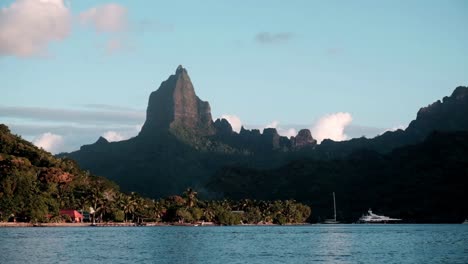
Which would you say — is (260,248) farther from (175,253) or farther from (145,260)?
(145,260)

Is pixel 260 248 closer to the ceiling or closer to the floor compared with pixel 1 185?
closer to the floor

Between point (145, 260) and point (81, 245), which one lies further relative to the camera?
point (81, 245)

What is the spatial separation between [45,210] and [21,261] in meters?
118

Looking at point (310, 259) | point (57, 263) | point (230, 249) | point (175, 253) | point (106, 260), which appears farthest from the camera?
point (230, 249)

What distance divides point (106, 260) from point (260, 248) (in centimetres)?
3538

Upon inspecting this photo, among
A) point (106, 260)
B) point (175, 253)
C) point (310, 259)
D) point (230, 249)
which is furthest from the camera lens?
point (230, 249)

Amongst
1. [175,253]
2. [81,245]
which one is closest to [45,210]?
[81,245]

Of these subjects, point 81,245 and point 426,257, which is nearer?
point 426,257

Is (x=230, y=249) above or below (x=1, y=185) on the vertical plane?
below

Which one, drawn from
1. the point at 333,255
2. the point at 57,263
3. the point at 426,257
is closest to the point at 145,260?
the point at 57,263

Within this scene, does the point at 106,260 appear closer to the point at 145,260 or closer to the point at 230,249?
the point at 145,260

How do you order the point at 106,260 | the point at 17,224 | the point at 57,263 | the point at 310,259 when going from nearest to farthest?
the point at 57,263 < the point at 106,260 < the point at 310,259 < the point at 17,224

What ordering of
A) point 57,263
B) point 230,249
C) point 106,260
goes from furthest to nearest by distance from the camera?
point 230,249 < point 106,260 < point 57,263

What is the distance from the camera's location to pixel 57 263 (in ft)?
253
